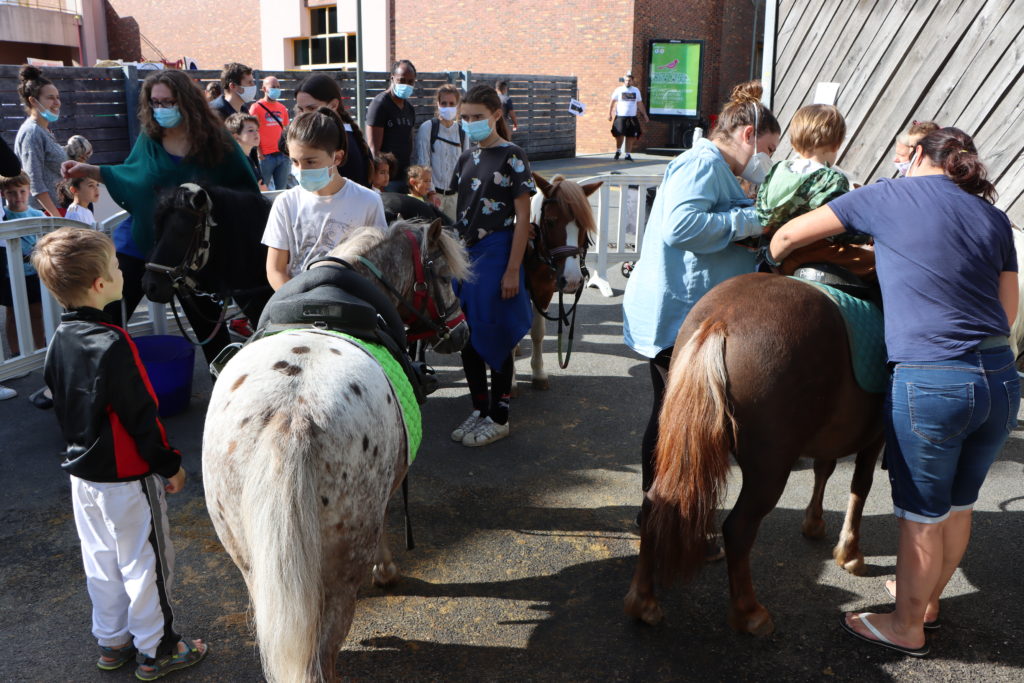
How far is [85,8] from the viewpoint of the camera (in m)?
35.9

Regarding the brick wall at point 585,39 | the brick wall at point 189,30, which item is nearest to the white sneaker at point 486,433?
the brick wall at point 585,39

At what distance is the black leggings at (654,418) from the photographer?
→ 11.3 ft

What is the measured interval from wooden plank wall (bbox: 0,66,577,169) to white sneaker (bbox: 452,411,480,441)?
9.67 m

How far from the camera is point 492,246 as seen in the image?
4613 mm

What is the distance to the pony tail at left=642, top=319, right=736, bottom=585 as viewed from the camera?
107 inches

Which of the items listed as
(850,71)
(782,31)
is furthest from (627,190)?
(850,71)

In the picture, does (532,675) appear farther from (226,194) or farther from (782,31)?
(782,31)

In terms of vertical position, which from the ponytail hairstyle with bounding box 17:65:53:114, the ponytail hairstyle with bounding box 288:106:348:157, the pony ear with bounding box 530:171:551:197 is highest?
the ponytail hairstyle with bounding box 17:65:53:114

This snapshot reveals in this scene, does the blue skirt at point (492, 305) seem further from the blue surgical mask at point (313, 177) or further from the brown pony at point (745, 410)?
the brown pony at point (745, 410)

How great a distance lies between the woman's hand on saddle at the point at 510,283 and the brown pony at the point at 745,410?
1.77 meters

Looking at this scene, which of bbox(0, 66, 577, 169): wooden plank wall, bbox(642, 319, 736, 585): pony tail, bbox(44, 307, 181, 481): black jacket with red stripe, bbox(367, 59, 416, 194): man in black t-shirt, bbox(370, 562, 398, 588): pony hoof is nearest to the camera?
bbox(44, 307, 181, 481): black jacket with red stripe

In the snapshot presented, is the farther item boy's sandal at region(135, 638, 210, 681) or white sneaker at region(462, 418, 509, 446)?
white sneaker at region(462, 418, 509, 446)

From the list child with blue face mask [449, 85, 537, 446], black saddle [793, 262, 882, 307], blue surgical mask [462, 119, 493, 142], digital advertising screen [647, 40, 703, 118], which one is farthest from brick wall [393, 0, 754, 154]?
black saddle [793, 262, 882, 307]

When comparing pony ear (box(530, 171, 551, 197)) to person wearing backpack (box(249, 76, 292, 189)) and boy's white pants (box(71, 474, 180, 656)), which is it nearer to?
boy's white pants (box(71, 474, 180, 656))
